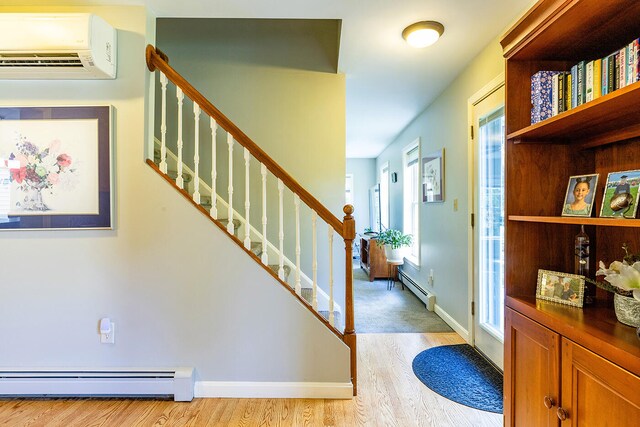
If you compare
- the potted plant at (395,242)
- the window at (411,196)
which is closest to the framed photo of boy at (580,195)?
the window at (411,196)

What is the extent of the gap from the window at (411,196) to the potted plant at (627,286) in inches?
127

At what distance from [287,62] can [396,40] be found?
3.55ft

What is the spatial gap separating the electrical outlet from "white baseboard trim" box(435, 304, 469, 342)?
264 cm

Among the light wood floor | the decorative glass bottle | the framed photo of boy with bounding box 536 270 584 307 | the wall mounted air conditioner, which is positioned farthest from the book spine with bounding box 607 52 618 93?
the wall mounted air conditioner

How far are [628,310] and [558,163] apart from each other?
66 centimetres

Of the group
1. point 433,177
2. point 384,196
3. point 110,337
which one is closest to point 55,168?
point 110,337

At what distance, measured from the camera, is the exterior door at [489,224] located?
7.36ft

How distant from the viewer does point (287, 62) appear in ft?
9.55

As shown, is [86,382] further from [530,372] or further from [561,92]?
[561,92]

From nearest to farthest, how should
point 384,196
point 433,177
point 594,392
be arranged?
point 594,392, point 433,177, point 384,196

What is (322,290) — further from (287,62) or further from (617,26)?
(617,26)

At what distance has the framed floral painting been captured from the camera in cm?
190

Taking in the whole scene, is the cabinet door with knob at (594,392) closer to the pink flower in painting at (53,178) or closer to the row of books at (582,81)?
the row of books at (582,81)

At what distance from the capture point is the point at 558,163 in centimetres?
145
